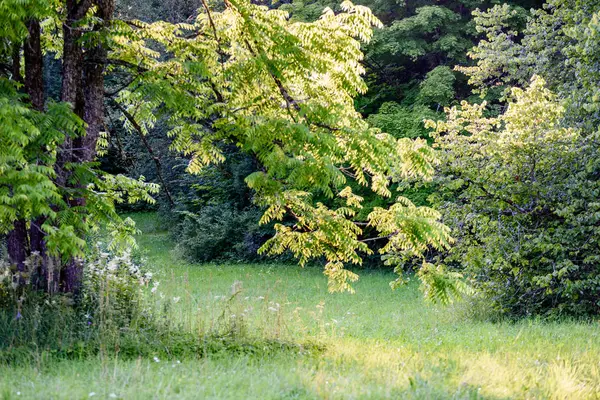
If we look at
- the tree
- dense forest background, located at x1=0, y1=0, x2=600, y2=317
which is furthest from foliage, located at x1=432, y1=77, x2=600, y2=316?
the tree

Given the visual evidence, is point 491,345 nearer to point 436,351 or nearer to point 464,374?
point 436,351

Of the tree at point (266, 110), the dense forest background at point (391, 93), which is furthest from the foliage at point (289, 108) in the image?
the dense forest background at point (391, 93)

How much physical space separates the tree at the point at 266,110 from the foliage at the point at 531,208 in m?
4.44

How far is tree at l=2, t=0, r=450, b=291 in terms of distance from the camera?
6234 mm

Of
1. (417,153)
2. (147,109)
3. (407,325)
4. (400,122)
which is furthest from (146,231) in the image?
(417,153)

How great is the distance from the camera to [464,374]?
630 centimetres

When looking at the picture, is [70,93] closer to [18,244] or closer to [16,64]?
[16,64]

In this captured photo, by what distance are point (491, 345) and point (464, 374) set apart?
195cm

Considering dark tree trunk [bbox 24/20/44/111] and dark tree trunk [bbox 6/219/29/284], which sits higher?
dark tree trunk [bbox 24/20/44/111]

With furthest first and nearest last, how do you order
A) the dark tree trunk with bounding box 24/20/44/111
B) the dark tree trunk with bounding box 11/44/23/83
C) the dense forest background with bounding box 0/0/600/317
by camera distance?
1. the dark tree trunk with bounding box 24/20/44/111
2. the dark tree trunk with bounding box 11/44/23/83
3. the dense forest background with bounding box 0/0/600/317

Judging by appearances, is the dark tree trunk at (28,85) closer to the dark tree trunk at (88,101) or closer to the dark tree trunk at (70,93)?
the dark tree trunk at (70,93)

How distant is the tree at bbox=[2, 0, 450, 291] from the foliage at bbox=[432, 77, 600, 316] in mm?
4443

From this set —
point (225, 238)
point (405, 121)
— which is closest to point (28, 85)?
point (405, 121)

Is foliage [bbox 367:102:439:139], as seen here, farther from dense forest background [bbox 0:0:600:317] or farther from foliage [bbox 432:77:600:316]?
foliage [bbox 432:77:600:316]
